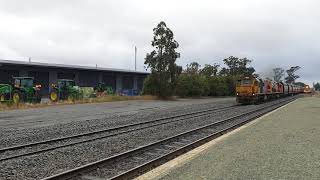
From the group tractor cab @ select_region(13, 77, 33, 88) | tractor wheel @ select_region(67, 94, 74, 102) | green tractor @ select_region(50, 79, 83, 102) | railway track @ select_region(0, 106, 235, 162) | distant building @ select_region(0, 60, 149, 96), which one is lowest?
railway track @ select_region(0, 106, 235, 162)

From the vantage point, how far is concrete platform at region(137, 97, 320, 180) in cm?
1086

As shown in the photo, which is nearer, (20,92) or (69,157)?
(69,157)

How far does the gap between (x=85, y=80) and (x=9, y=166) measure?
70.3 m

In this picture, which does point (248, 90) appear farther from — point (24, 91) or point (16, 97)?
point (16, 97)

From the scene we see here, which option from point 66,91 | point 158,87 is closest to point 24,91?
point 66,91

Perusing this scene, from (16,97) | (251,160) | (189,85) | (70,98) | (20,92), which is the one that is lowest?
(251,160)

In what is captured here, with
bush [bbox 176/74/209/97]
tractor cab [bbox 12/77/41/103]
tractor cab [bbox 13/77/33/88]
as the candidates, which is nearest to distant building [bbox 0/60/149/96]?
bush [bbox 176/74/209/97]

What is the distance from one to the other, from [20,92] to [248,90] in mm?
23054

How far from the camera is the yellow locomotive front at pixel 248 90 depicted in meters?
50.0

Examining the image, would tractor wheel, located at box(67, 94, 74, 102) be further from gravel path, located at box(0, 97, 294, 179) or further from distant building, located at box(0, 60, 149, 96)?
gravel path, located at box(0, 97, 294, 179)

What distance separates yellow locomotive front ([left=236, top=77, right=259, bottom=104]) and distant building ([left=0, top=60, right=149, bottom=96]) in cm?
3122

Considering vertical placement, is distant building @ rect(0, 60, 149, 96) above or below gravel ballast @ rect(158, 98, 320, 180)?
above

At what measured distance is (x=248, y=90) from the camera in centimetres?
5022

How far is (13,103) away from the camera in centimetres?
3947
